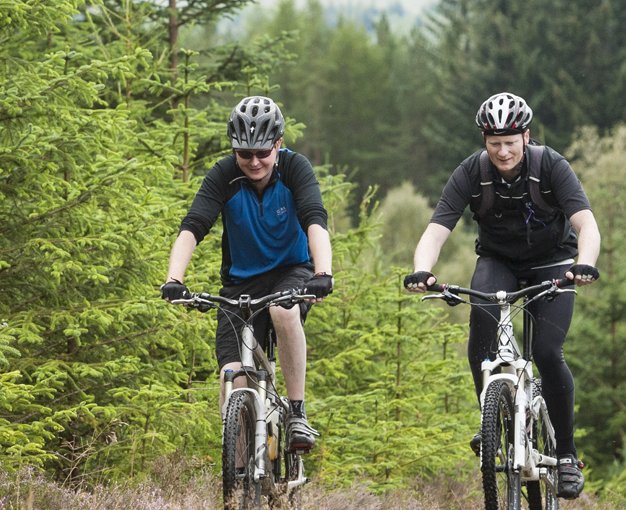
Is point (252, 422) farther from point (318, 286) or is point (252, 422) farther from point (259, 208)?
point (259, 208)

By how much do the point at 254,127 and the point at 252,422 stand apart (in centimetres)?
156

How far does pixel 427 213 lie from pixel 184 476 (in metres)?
46.4

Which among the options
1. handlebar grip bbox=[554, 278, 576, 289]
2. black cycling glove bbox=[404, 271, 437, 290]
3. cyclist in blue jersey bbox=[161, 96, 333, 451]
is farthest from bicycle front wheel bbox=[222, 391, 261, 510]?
handlebar grip bbox=[554, 278, 576, 289]

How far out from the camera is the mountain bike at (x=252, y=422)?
550cm

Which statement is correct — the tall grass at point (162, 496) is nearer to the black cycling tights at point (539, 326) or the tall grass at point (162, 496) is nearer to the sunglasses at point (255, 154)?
the black cycling tights at point (539, 326)

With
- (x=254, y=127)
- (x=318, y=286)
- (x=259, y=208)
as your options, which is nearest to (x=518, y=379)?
(x=318, y=286)

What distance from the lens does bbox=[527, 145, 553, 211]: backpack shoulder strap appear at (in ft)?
20.4

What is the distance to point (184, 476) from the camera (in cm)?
770

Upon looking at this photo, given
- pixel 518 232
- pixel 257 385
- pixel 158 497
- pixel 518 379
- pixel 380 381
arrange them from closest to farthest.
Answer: pixel 257 385, pixel 518 379, pixel 158 497, pixel 518 232, pixel 380 381

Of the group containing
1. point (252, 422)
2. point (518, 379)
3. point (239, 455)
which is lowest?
point (239, 455)

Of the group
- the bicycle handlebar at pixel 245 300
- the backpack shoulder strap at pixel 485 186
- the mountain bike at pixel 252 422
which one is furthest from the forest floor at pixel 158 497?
the backpack shoulder strap at pixel 485 186

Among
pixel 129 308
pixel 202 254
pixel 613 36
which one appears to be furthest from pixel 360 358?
pixel 613 36

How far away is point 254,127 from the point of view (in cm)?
596

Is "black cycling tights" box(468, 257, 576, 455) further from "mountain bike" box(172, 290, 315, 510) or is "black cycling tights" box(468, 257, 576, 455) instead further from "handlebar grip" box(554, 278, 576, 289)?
"mountain bike" box(172, 290, 315, 510)
